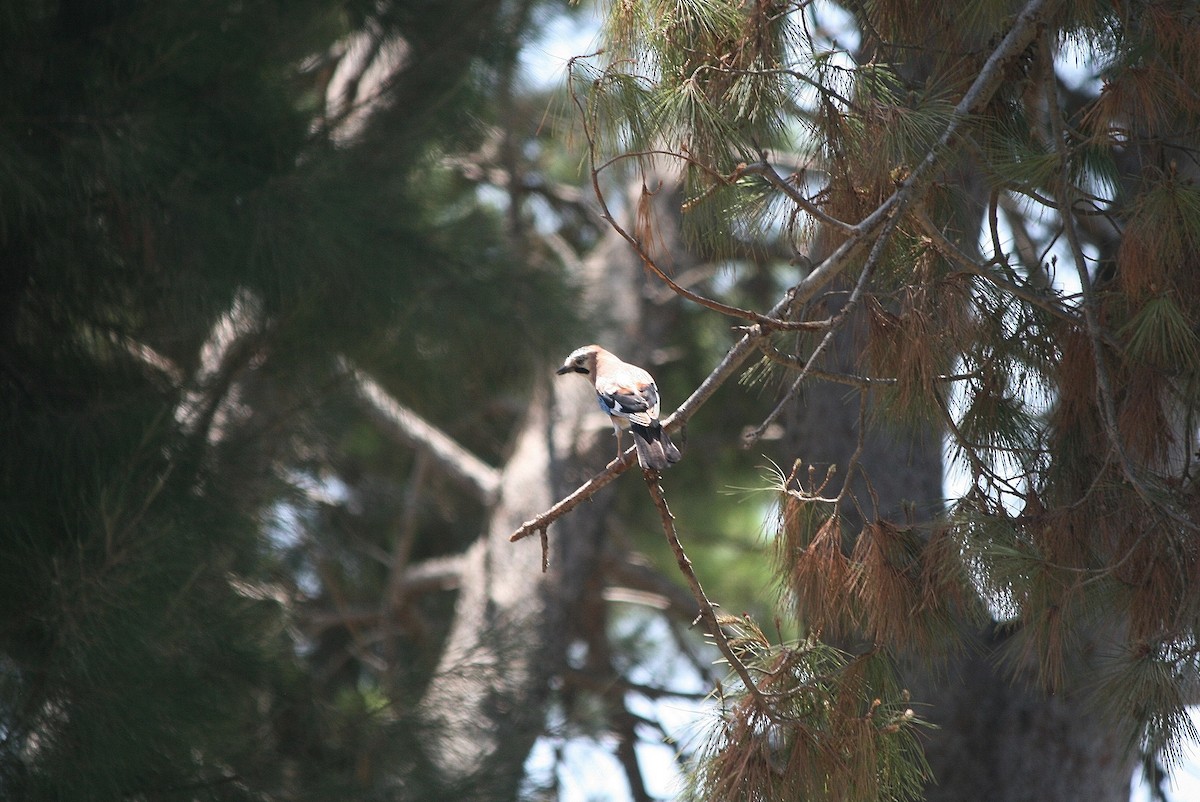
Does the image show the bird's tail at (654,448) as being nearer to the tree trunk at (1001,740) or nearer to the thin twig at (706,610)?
the thin twig at (706,610)

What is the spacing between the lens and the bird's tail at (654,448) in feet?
8.23

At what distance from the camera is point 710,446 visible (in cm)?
649

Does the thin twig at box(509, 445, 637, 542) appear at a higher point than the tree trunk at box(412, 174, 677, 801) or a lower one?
lower

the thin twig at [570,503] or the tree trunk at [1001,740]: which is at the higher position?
the tree trunk at [1001,740]

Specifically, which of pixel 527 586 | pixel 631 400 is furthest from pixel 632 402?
pixel 527 586

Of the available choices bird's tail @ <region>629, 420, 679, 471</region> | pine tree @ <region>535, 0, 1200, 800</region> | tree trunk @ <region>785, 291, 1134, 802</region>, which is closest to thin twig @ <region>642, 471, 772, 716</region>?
pine tree @ <region>535, 0, 1200, 800</region>

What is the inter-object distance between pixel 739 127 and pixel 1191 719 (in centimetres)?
161

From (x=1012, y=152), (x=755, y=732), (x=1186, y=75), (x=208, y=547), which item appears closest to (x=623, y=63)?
(x=1012, y=152)

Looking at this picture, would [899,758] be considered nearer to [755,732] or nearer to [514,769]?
[755,732]

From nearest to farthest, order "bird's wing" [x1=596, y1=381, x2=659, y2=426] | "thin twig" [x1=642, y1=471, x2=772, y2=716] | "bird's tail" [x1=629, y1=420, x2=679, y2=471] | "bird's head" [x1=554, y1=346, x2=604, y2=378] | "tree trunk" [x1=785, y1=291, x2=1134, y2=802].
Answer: "thin twig" [x1=642, y1=471, x2=772, y2=716] < "bird's tail" [x1=629, y1=420, x2=679, y2=471] < "bird's wing" [x1=596, y1=381, x2=659, y2=426] < "bird's head" [x1=554, y1=346, x2=604, y2=378] < "tree trunk" [x1=785, y1=291, x2=1134, y2=802]

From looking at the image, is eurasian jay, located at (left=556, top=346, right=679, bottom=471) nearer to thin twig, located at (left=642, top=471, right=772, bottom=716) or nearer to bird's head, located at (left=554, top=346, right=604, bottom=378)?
bird's head, located at (left=554, top=346, right=604, bottom=378)

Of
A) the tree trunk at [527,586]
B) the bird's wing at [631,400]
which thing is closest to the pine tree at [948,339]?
the bird's wing at [631,400]

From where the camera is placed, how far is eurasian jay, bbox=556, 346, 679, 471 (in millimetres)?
2561

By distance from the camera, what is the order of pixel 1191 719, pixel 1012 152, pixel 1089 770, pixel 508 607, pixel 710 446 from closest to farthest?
pixel 1191 719, pixel 1012 152, pixel 1089 770, pixel 508 607, pixel 710 446
